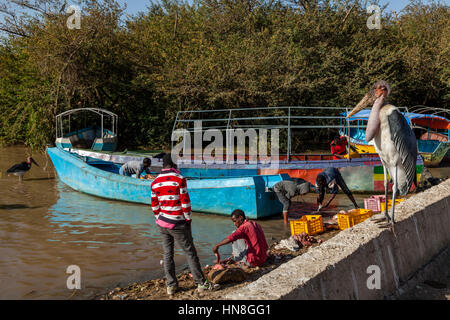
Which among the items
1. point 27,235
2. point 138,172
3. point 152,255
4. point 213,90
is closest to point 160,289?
point 152,255

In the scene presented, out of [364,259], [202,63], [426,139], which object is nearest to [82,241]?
[364,259]

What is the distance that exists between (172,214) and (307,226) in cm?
348

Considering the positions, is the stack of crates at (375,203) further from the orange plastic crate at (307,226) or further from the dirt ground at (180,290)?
the dirt ground at (180,290)

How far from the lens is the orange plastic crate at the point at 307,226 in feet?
25.0

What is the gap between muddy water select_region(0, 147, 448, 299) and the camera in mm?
5897

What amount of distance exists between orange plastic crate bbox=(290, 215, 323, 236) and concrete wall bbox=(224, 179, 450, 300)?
2.09m

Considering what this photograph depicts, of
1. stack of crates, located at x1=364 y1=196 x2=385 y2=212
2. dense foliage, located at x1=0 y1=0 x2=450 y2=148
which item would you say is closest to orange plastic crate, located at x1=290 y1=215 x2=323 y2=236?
stack of crates, located at x1=364 y1=196 x2=385 y2=212

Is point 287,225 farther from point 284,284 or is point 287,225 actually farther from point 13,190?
point 13,190

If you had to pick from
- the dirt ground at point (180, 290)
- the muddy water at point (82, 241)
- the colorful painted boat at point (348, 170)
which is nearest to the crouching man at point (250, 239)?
the dirt ground at point (180, 290)

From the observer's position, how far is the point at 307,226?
7609 mm

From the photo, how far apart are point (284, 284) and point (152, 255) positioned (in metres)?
4.08

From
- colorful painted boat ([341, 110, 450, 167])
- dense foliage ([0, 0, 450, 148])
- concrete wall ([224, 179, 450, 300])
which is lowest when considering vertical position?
concrete wall ([224, 179, 450, 300])

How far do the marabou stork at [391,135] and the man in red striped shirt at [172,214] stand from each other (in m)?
Answer: 2.19

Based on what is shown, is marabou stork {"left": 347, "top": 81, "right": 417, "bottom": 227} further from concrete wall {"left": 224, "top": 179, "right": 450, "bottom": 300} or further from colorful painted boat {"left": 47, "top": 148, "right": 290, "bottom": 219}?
colorful painted boat {"left": 47, "top": 148, "right": 290, "bottom": 219}
